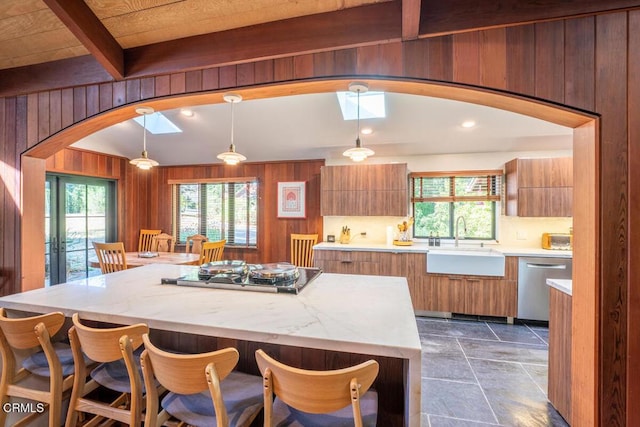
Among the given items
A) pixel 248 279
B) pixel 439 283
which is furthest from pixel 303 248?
pixel 248 279

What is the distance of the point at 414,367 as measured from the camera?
3.48 feet

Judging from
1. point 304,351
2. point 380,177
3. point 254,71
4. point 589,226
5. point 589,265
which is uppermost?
point 254,71

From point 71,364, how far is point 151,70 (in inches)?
73.5

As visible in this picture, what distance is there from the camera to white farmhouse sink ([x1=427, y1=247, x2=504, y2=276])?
3.57m

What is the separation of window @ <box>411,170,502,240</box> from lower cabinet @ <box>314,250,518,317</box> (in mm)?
818

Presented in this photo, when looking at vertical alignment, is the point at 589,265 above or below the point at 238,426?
above

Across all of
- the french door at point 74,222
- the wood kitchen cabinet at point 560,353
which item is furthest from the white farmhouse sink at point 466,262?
the french door at point 74,222

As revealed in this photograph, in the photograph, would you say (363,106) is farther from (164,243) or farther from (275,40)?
(164,243)

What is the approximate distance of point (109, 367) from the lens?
1.55m

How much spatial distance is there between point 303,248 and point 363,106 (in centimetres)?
235

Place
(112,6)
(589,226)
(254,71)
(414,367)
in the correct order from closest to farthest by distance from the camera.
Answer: (414,367)
(589,226)
(112,6)
(254,71)

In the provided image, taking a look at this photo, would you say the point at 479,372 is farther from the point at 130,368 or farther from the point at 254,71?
the point at 254,71

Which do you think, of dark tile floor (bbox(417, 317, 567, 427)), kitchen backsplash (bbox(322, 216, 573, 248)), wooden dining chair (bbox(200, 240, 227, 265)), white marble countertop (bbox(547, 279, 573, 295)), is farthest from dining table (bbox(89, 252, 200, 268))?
white marble countertop (bbox(547, 279, 573, 295))

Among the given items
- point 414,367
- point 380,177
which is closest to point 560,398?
point 414,367
